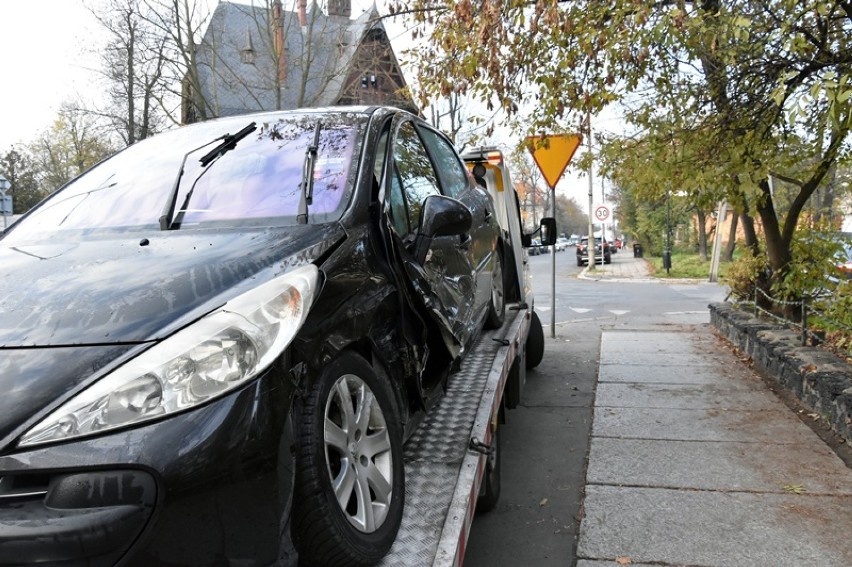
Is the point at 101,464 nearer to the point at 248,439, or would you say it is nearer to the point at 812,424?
the point at 248,439

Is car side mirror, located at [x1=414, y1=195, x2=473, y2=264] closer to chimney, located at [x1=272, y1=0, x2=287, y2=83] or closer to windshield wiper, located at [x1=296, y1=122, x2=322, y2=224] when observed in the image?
windshield wiper, located at [x1=296, y1=122, x2=322, y2=224]

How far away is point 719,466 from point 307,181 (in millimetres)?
3515

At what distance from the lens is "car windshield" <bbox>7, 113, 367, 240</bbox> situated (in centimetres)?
254

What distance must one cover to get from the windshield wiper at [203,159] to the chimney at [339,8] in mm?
13600

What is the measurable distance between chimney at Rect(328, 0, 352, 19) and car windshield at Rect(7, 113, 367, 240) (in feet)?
44.5

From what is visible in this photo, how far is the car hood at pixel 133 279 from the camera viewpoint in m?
1.69

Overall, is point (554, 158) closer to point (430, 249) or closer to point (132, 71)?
point (430, 249)

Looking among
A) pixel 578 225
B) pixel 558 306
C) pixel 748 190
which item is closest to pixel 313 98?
pixel 558 306

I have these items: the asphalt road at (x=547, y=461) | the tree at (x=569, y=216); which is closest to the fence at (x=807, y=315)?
the asphalt road at (x=547, y=461)

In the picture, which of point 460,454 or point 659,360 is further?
point 659,360

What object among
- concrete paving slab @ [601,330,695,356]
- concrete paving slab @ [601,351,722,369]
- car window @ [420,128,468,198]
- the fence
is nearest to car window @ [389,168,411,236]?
car window @ [420,128,468,198]

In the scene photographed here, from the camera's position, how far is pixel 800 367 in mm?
5957

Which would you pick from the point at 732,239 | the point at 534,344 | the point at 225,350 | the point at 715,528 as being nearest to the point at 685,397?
the point at 534,344

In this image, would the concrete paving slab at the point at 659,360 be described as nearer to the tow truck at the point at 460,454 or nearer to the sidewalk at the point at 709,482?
the sidewalk at the point at 709,482
